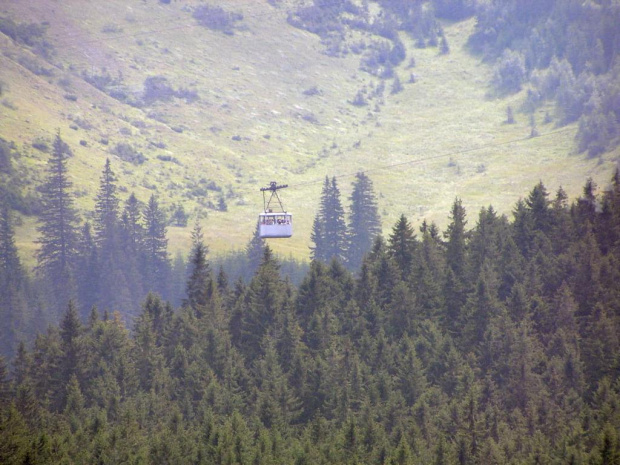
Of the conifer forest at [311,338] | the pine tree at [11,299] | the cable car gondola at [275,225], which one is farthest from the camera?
the pine tree at [11,299]

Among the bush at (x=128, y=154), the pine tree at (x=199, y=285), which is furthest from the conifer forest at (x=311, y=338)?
the bush at (x=128, y=154)

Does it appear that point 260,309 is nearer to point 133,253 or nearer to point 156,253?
point 156,253

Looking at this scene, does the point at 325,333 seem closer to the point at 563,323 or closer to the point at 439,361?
the point at 439,361

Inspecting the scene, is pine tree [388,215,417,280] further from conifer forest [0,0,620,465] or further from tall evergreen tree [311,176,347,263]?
tall evergreen tree [311,176,347,263]

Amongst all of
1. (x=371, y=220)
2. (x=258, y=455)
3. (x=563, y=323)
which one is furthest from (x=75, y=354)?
(x=371, y=220)

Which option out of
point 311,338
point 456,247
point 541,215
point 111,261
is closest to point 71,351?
point 311,338

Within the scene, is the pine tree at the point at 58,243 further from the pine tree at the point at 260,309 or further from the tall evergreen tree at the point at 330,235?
the pine tree at the point at 260,309
